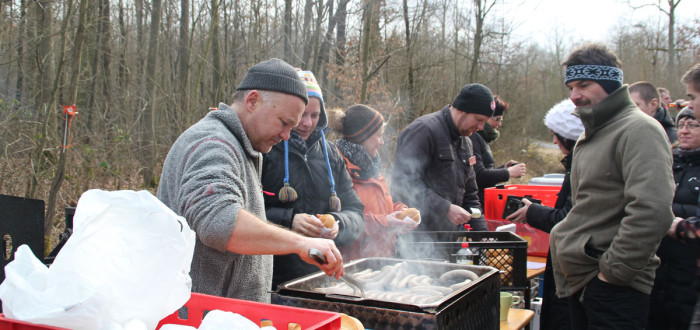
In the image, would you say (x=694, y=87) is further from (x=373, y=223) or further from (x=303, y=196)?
(x=303, y=196)

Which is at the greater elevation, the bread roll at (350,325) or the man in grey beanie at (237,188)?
the man in grey beanie at (237,188)

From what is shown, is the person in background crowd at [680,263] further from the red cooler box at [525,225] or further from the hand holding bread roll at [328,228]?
the hand holding bread roll at [328,228]

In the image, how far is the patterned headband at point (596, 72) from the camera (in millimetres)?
2723

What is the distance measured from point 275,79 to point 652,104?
4.18m

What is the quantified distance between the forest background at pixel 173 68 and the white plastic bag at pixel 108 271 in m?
2.87

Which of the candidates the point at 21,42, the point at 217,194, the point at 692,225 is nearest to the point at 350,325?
the point at 217,194

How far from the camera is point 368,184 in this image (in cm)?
360

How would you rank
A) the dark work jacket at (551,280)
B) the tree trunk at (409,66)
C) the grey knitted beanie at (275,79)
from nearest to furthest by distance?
the grey knitted beanie at (275,79) → the dark work jacket at (551,280) → the tree trunk at (409,66)

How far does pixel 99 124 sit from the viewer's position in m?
9.87

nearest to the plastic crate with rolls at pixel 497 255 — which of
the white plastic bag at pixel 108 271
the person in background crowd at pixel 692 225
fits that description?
the person in background crowd at pixel 692 225

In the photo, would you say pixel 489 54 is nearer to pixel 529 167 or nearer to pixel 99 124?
pixel 529 167

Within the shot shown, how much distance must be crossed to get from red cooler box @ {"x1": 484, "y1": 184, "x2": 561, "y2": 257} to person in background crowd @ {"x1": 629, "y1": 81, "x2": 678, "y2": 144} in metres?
1.12

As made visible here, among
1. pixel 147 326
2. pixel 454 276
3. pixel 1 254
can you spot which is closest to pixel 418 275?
pixel 454 276

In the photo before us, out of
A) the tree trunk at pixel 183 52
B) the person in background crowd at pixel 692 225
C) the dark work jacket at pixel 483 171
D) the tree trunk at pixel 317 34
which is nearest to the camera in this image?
the person in background crowd at pixel 692 225
